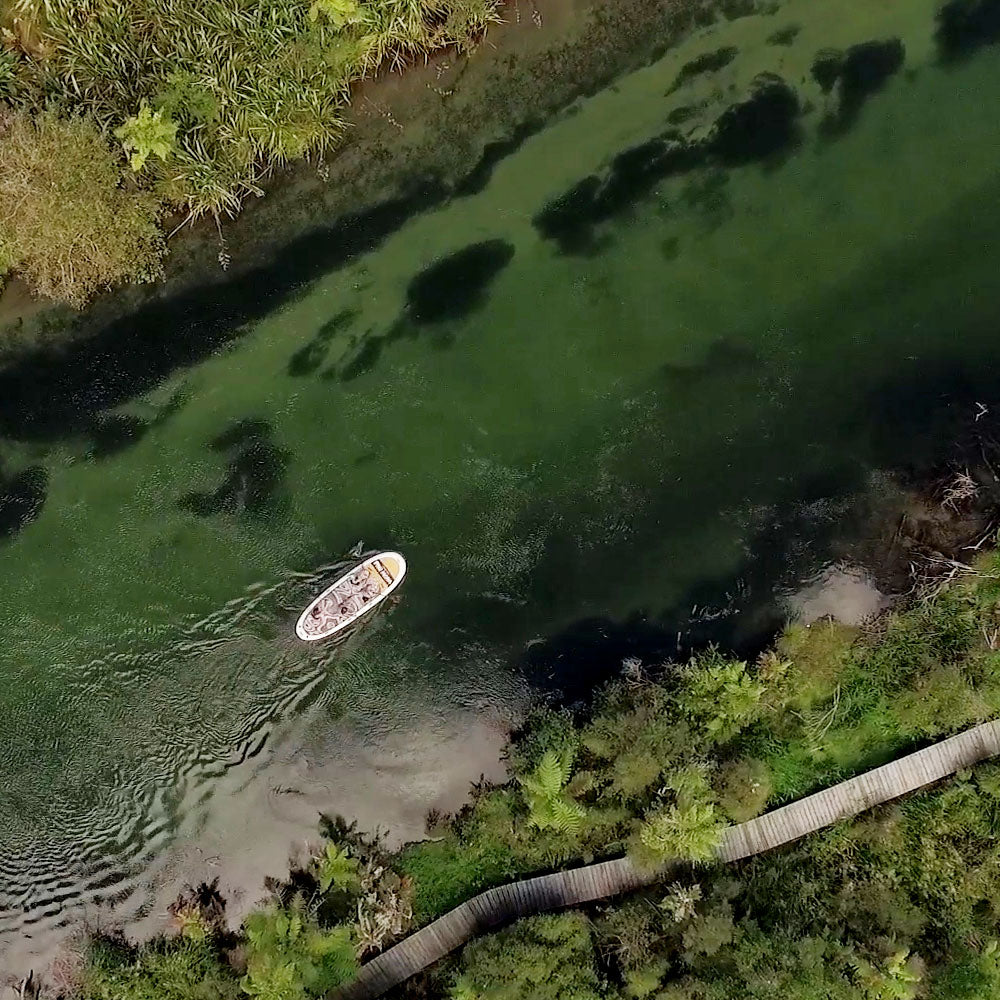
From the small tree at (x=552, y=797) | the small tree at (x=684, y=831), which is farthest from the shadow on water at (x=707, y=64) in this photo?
the small tree at (x=684, y=831)

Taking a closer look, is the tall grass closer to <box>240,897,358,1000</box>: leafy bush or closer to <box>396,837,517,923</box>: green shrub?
<box>396,837,517,923</box>: green shrub

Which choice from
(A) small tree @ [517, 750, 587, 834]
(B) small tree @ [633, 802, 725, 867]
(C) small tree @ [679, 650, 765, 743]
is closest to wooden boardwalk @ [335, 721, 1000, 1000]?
(B) small tree @ [633, 802, 725, 867]

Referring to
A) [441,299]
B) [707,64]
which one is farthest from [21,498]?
[707,64]

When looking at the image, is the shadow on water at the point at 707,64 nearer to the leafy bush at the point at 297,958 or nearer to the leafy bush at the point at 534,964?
the leafy bush at the point at 534,964

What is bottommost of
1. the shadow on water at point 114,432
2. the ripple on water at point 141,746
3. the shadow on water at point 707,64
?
the ripple on water at point 141,746

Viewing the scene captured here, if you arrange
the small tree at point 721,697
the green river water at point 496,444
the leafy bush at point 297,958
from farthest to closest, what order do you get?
the green river water at point 496,444 < the small tree at point 721,697 < the leafy bush at point 297,958
